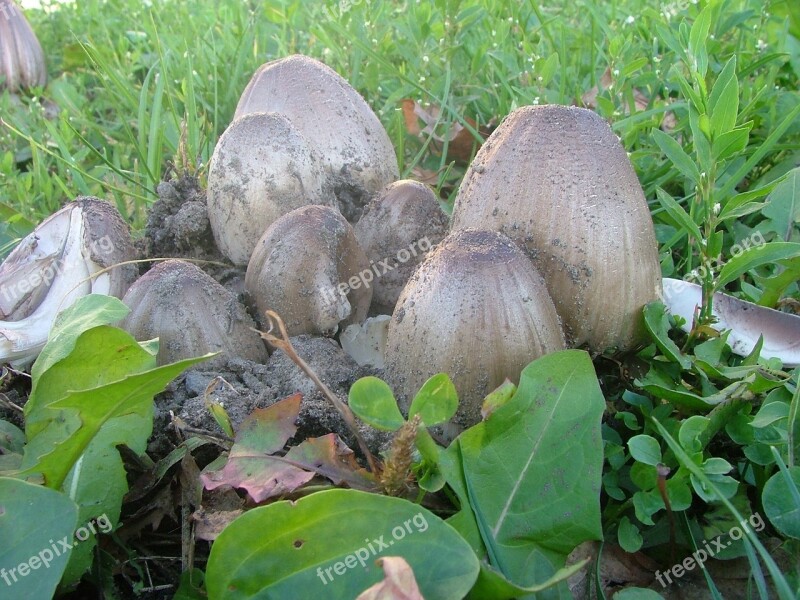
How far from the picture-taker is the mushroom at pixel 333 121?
1.91m

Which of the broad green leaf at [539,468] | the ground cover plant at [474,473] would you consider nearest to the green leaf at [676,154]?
the ground cover plant at [474,473]

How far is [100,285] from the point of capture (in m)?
1.77

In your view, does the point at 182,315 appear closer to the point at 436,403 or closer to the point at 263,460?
the point at 263,460

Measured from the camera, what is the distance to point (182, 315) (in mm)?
1526

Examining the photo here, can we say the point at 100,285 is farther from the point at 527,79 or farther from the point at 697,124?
the point at 527,79

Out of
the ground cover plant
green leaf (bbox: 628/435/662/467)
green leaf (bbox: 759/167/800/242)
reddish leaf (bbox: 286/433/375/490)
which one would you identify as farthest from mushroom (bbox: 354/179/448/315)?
green leaf (bbox: 759/167/800/242)

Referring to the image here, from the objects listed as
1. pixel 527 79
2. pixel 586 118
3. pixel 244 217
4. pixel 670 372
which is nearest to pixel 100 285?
pixel 244 217

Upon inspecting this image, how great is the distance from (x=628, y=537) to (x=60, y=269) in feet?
4.48

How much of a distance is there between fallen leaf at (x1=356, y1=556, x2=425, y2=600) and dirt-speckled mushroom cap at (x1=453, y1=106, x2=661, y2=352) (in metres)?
0.70

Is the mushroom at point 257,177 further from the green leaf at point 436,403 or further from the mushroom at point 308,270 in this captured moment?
the green leaf at point 436,403

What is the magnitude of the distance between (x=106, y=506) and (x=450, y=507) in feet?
1.95

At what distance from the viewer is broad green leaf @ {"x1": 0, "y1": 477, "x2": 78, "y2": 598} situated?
41.8 inches

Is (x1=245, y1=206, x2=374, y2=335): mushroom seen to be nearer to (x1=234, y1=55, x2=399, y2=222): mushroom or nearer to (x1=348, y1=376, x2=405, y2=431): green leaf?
(x1=234, y1=55, x2=399, y2=222): mushroom

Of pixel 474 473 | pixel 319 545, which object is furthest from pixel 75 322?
pixel 474 473
